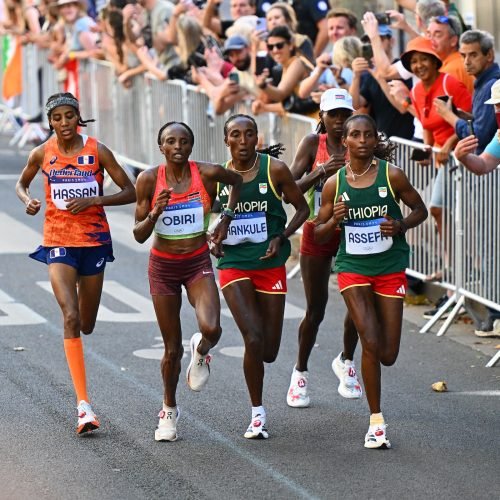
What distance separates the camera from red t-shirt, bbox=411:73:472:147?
1245cm

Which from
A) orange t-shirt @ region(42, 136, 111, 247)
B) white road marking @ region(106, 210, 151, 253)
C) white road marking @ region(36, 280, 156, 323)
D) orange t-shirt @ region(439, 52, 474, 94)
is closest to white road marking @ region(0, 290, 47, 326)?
white road marking @ region(36, 280, 156, 323)

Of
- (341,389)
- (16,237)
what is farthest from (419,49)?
(16,237)

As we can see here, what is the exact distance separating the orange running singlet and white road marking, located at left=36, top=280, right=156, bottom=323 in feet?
13.1

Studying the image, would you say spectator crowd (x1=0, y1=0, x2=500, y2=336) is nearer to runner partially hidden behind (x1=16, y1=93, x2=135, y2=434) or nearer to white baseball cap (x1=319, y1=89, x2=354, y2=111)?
white baseball cap (x1=319, y1=89, x2=354, y2=111)

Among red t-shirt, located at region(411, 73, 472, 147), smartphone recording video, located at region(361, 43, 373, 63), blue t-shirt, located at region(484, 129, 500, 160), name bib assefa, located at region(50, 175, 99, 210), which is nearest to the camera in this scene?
name bib assefa, located at region(50, 175, 99, 210)

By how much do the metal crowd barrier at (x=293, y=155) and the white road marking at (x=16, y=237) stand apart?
2.29m

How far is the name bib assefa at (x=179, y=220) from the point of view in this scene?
8797 mm

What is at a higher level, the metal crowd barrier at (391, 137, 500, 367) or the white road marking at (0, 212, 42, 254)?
the metal crowd barrier at (391, 137, 500, 367)

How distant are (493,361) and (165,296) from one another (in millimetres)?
3272

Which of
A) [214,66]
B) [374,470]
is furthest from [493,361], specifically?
[214,66]

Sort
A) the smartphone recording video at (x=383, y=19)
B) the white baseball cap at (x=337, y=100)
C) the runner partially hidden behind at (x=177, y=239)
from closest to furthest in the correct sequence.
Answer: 1. the runner partially hidden behind at (x=177, y=239)
2. the white baseball cap at (x=337, y=100)
3. the smartphone recording video at (x=383, y=19)

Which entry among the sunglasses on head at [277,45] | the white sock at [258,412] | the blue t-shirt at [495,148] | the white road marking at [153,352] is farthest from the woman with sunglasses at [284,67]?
the white sock at [258,412]

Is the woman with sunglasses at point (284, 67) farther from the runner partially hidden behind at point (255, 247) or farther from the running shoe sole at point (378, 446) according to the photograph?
the running shoe sole at point (378, 446)

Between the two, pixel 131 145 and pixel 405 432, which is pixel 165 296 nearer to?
pixel 405 432
